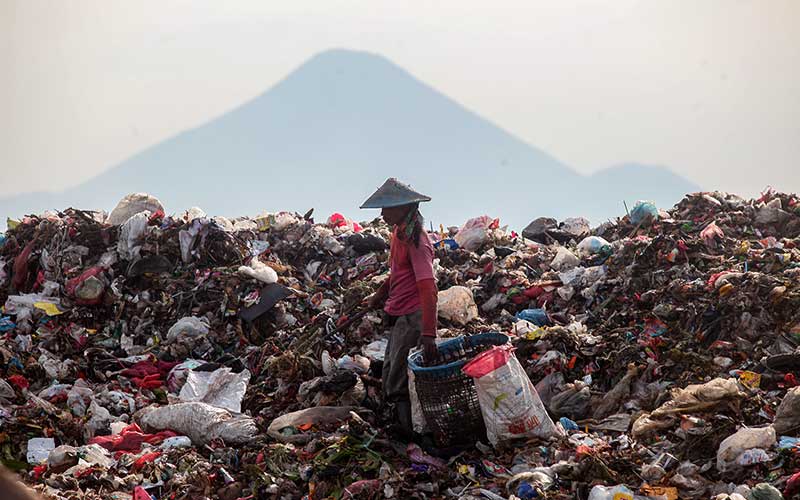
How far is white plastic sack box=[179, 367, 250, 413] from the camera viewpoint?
22.1ft

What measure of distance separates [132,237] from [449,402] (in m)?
5.80

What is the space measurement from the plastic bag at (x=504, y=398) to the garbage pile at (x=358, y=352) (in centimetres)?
13

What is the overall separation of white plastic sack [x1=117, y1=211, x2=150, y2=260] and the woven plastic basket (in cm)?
537

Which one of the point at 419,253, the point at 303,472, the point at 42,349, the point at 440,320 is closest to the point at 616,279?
the point at 440,320

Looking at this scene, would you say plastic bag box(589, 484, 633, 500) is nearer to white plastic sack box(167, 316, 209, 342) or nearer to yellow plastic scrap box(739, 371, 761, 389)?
yellow plastic scrap box(739, 371, 761, 389)

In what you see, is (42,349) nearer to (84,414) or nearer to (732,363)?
(84,414)

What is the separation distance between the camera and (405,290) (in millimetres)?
5434

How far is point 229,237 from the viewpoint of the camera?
9648 millimetres

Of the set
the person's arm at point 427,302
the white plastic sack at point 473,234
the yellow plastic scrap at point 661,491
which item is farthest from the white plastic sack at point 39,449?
the white plastic sack at point 473,234

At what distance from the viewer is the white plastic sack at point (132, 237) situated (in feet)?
31.0

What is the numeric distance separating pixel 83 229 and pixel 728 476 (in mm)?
8206

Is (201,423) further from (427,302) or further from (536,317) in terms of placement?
(536,317)

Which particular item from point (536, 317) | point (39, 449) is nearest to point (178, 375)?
point (39, 449)

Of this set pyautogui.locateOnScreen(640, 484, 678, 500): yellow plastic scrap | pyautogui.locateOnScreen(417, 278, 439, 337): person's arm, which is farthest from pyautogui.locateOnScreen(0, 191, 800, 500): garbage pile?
pyautogui.locateOnScreen(417, 278, 439, 337): person's arm
